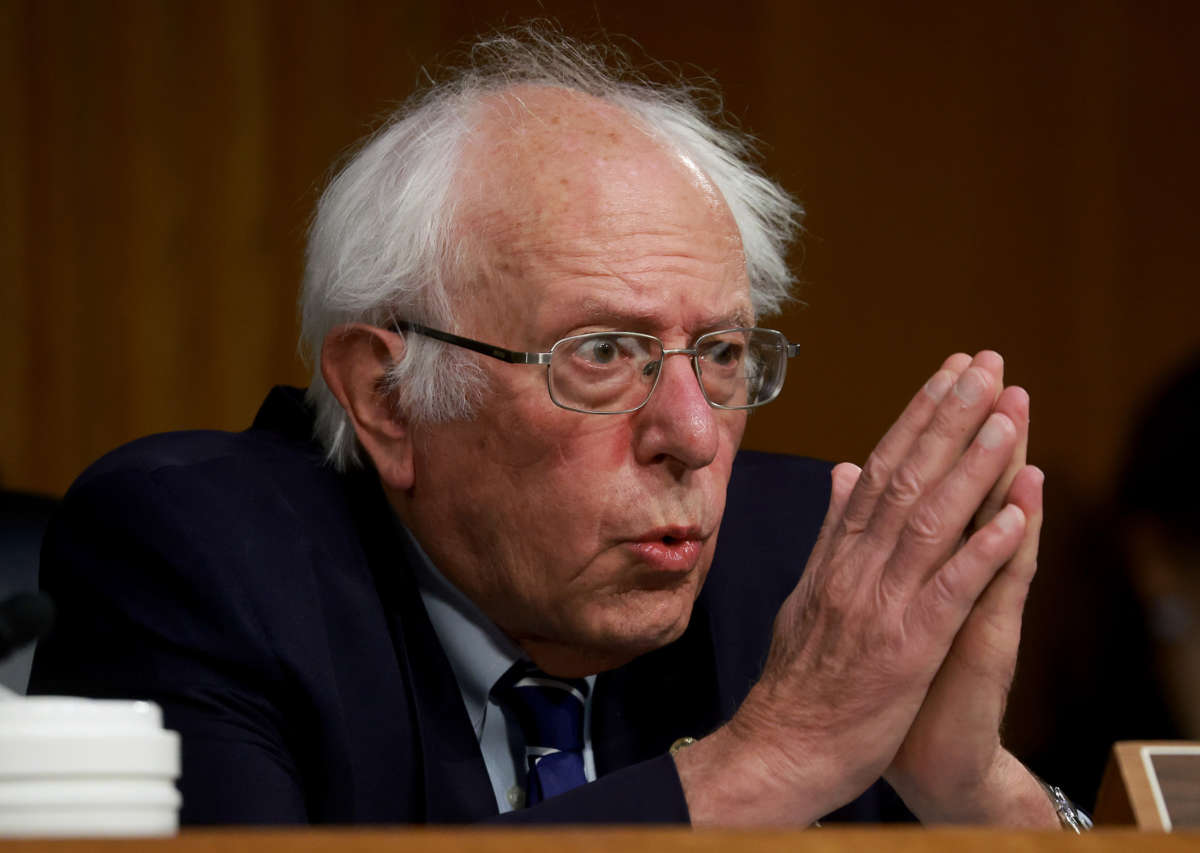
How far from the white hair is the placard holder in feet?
2.51

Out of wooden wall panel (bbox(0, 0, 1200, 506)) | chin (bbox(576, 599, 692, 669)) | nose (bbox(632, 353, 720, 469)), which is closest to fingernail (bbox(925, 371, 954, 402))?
nose (bbox(632, 353, 720, 469))

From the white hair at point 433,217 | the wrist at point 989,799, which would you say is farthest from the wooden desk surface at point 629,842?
the white hair at point 433,217

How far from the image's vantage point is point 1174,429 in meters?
2.33

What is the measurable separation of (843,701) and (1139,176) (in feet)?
8.59

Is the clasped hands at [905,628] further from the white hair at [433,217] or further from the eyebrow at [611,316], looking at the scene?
the white hair at [433,217]

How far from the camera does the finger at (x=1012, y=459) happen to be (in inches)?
47.7

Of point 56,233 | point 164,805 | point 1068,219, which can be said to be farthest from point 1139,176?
point 164,805

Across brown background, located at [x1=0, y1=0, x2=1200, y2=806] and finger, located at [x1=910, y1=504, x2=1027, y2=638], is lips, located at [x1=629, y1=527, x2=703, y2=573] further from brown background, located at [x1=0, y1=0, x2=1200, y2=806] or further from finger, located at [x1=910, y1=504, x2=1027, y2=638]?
brown background, located at [x1=0, y1=0, x2=1200, y2=806]

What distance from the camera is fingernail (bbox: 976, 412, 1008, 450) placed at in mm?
1188

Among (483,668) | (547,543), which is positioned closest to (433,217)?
(547,543)

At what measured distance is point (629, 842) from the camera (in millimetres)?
630

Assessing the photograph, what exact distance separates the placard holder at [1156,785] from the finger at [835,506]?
0.36 metres

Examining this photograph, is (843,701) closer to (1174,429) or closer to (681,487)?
(681,487)

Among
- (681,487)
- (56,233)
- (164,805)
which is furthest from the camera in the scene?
(56,233)
